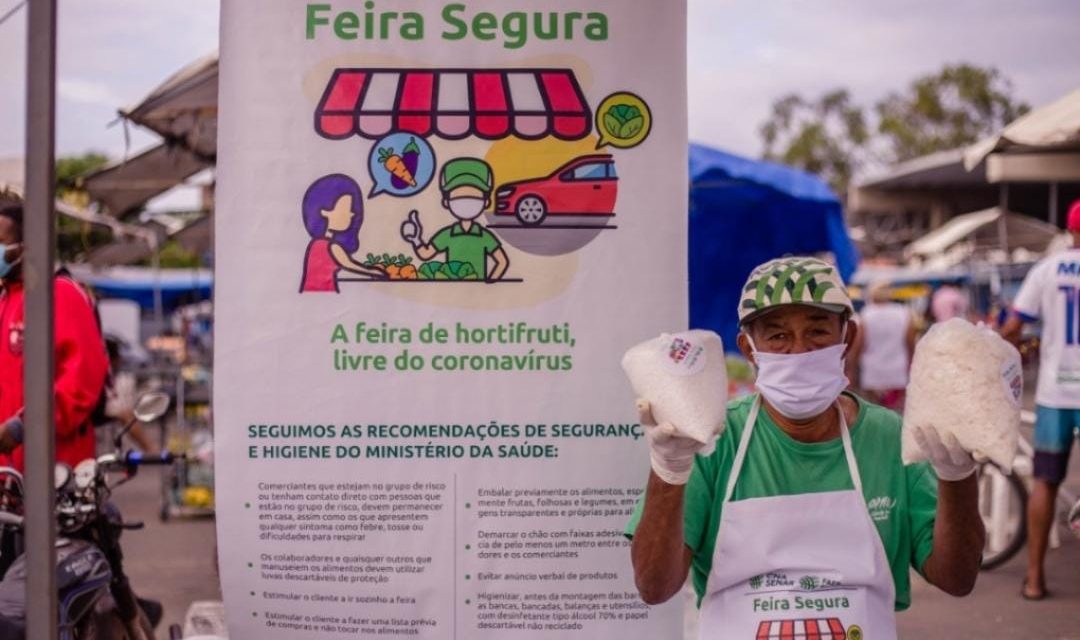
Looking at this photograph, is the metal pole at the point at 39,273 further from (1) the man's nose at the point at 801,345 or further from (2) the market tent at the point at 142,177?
(2) the market tent at the point at 142,177

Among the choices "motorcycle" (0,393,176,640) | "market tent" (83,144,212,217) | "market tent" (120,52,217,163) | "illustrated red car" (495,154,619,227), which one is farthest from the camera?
"market tent" (83,144,212,217)

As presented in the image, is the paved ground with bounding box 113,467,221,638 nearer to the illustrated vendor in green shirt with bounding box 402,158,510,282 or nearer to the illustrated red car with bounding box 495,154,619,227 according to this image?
the illustrated vendor in green shirt with bounding box 402,158,510,282

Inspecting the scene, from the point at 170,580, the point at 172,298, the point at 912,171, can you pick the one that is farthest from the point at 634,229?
the point at 172,298

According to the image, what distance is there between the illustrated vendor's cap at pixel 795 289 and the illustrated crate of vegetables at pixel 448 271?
0.66 meters

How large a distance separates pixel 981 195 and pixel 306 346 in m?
30.5

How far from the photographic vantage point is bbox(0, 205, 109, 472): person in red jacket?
14.1ft

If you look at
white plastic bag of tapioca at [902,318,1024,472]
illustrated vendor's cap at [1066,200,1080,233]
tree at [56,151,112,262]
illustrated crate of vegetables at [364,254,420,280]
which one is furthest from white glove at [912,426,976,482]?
tree at [56,151,112,262]

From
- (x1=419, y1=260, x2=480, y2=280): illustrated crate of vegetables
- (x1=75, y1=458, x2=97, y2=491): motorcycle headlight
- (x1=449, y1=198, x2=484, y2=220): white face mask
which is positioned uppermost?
(x1=449, y1=198, x2=484, y2=220): white face mask

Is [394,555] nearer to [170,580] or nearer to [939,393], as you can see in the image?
[939,393]

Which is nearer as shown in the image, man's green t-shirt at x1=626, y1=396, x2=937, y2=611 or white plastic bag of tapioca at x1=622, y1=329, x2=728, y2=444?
white plastic bag of tapioca at x1=622, y1=329, x2=728, y2=444

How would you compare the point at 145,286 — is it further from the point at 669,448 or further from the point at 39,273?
the point at 669,448

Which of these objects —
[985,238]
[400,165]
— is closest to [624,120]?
[400,165]

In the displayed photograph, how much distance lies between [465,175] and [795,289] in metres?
0.84

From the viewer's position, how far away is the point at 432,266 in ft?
10.1
